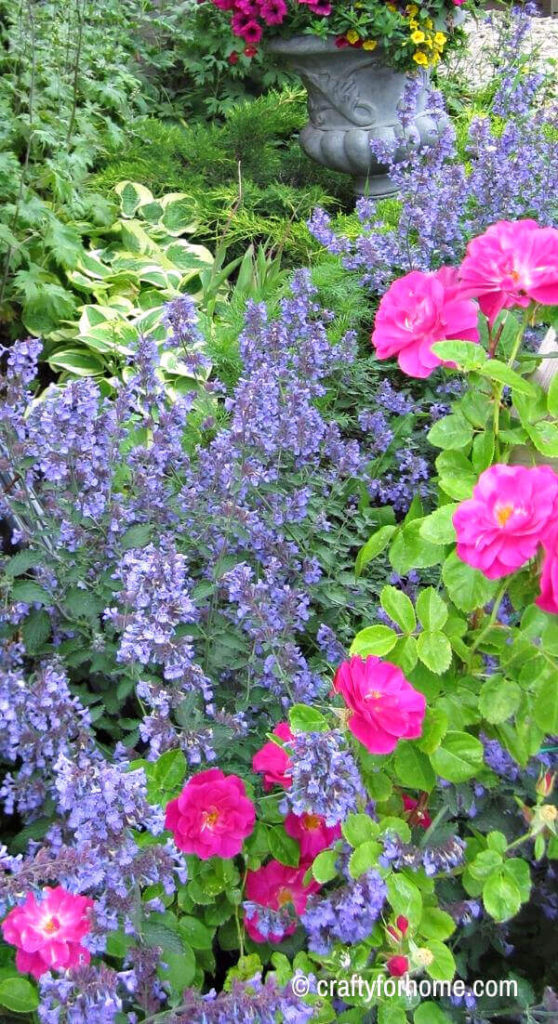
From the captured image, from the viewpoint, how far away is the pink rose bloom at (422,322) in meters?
1.12

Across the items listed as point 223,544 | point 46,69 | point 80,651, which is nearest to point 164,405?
point 223,544

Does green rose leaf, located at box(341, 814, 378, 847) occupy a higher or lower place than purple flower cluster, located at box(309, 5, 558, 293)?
higher

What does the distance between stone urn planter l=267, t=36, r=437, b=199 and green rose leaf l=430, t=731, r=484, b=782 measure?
9.95 feet

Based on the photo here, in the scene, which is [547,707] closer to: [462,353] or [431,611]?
[431,611]

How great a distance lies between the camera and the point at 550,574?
0.88m

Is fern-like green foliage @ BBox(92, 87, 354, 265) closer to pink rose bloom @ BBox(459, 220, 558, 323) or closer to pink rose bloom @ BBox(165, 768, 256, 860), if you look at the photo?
pink rose bloom @ BBox(459, 220, 558, 323)

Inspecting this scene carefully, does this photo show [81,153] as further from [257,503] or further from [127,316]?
[257,503]

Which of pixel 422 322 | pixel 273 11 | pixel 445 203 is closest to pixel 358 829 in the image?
pixel 422 322

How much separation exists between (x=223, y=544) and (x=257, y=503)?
11.2 inches

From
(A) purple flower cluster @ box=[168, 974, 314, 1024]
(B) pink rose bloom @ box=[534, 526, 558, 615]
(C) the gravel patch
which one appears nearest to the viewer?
(B) pink rose bloom @ box=[534, 526, 558, 615]

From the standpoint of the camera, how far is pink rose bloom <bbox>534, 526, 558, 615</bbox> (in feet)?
2.89

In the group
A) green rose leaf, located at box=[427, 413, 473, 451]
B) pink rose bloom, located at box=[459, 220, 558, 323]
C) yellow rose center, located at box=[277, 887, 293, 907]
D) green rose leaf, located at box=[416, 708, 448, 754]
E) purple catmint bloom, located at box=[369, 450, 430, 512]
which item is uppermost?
pink rose bloom, located at box=[459, 220, 558, 323]

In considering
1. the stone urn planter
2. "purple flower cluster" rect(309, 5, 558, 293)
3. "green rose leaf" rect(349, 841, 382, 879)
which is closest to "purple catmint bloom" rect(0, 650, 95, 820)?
"green rose leaf" rect(349, 841, 382, 879)

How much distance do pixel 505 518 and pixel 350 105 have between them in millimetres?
3344
